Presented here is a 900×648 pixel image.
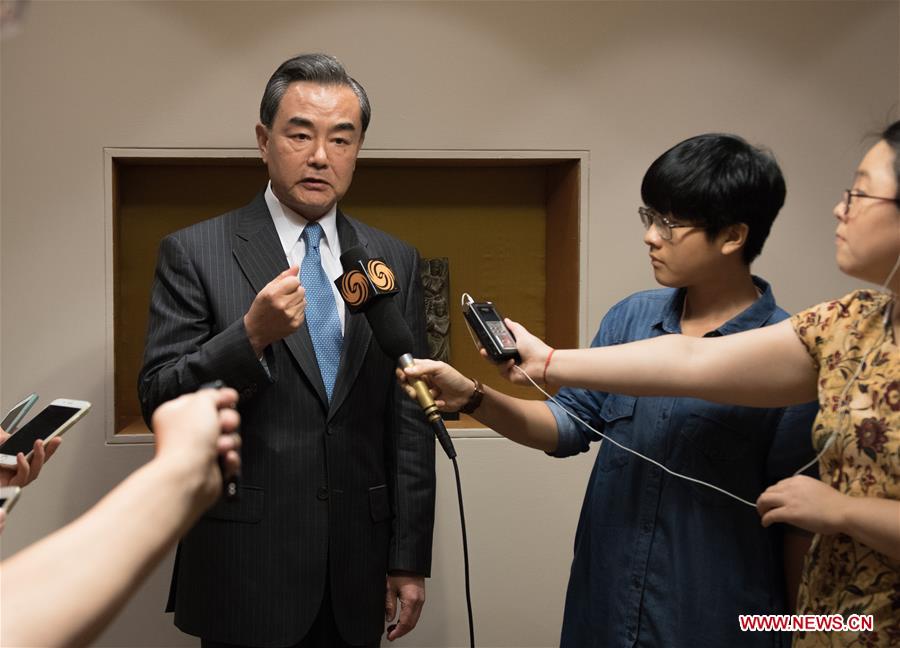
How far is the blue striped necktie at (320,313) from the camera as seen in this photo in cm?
179

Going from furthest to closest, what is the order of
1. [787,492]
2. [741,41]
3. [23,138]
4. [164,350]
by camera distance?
1. [741,41]
2. [23,138]
3. [164,350]
4. [787,492]

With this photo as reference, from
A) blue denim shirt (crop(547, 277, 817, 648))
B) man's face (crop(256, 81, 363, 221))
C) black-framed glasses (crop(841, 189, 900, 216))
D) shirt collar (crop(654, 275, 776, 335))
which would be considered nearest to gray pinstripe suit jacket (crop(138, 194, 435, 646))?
man's face (crop(256, 81, 363, 221))

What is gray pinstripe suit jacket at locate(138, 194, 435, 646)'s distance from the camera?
171cm

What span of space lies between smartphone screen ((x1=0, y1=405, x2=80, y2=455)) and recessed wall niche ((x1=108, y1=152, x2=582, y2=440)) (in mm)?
1094

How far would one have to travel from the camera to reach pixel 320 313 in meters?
1.82

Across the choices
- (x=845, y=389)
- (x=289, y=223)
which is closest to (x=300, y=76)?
(x=289, y=223)

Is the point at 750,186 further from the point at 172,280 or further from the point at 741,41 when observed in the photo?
the point at 741,41

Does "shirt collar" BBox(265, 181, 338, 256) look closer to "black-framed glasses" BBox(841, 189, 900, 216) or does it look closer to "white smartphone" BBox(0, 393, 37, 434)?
"white smartphone" BBox(0, 393, 37, 434)

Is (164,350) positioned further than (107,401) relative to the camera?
No

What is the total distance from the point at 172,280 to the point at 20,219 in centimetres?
107

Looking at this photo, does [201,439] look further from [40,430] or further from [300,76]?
[300,76]

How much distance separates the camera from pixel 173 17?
2521 mm

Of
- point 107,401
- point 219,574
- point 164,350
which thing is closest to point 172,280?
point 164,350

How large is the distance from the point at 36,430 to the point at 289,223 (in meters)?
0.65
